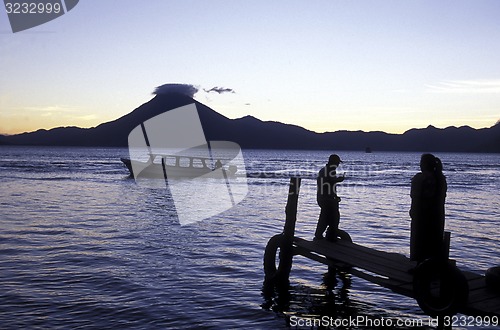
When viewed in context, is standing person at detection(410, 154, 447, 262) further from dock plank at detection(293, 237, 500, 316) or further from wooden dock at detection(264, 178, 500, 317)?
dock plank at detection(293, 237, 500, 316)

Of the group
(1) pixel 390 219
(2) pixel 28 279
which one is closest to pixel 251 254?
(2) pixel 28 279

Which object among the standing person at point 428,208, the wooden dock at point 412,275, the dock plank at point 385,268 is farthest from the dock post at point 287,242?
the standing person at point 428,208

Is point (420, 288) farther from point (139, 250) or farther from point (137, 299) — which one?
point (139, 250)

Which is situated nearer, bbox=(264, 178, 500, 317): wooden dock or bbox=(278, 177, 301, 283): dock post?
bbox=(264, 178, 500, 317): wooden dock

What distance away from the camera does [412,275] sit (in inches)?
328

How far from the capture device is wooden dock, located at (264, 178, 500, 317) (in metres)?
7.01

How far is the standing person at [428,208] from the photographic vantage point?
25.9 ft

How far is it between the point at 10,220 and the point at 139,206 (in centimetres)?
898

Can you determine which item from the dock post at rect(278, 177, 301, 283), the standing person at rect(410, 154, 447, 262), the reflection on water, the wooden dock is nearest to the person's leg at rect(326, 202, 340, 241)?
the wooden dock

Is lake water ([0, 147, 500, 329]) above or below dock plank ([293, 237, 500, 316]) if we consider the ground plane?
below

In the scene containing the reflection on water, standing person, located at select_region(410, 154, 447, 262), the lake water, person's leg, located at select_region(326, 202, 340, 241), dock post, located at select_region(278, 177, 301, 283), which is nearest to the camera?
standing person, located at select_region(410, 154, 447, 262)

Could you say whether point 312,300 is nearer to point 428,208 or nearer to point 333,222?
point 333,222

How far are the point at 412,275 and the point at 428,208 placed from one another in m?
1.30

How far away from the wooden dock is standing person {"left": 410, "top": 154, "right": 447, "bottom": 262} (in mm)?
493
